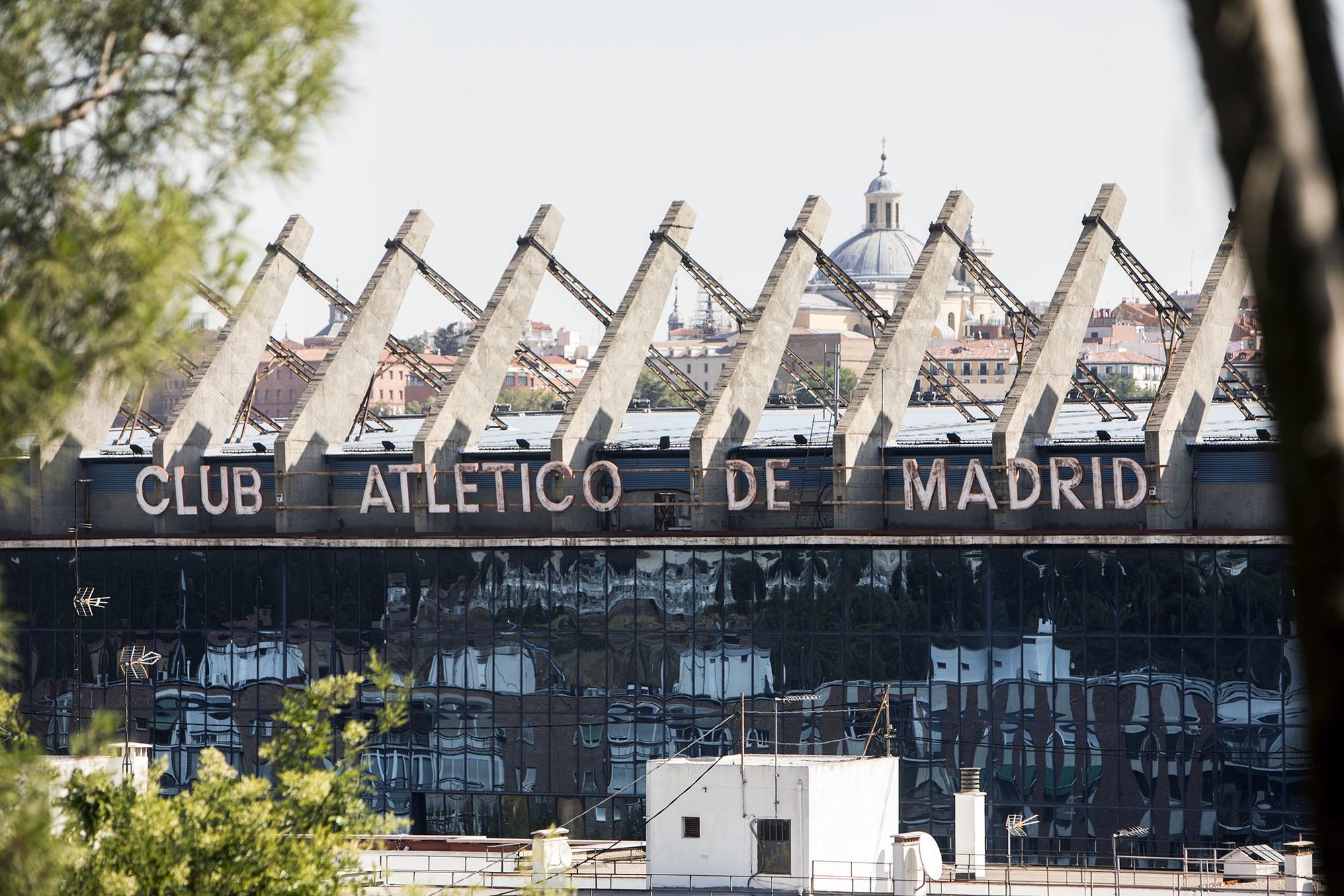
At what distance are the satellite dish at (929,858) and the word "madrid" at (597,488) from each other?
1091 centimetres

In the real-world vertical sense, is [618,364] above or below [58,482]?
above

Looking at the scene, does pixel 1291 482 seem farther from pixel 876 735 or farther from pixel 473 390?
pixel 473 390

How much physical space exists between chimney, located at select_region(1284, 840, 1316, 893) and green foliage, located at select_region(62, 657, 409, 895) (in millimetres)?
23006

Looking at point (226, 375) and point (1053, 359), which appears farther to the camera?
point (226, 375)

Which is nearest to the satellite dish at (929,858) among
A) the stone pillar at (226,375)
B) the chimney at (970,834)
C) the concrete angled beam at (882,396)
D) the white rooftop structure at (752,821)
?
the white rooftop structure at (752,821)

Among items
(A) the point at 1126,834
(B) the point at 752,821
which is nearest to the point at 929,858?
(B) the point at 752,821

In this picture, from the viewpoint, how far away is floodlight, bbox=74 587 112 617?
52.0m

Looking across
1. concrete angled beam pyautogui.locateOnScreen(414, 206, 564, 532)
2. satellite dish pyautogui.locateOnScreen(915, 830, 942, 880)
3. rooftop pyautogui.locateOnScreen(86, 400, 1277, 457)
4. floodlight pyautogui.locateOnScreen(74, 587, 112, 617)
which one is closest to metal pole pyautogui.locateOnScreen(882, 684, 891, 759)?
rooftop pyautogui.locateOnScreen(86, 400, 1277, 457)

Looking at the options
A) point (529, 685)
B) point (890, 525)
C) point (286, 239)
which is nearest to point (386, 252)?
point (286, 239)

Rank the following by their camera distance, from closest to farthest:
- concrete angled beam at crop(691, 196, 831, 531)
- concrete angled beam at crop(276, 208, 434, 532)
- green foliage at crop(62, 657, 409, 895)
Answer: green foliage at crop(62, 657, 409, 895), concrete angled beam at crop(691, 196, 831, 531), concrete angled beam at crop(276, 208, 434, 532)

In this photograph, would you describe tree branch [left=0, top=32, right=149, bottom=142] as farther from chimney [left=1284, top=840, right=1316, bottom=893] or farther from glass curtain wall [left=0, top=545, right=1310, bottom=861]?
glass curtain wall [left=0, top=545, right=1310, bottom=861]

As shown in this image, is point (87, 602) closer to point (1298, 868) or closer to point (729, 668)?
point (729, 668)

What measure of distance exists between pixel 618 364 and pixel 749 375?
391 centimetres

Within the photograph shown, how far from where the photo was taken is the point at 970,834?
42562 millimetres
